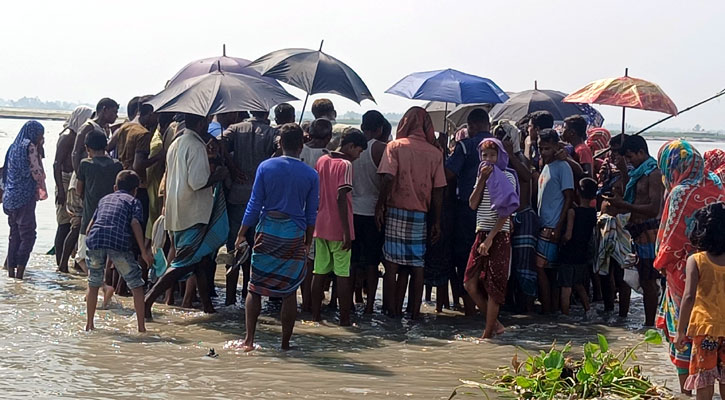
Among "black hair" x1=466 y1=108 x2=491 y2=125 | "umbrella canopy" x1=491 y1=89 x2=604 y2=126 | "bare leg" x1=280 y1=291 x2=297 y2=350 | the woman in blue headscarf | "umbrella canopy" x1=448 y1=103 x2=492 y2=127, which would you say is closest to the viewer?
"bare leg" x1=280 y1=291 x2=297 y2=350

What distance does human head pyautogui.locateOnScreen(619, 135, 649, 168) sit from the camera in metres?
7.83

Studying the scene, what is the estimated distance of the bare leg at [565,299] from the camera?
880 centimetres

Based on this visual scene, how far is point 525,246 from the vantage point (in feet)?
27.9

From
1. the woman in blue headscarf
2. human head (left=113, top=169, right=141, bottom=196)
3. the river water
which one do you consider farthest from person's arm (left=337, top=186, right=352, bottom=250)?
the woman in blue headscarf

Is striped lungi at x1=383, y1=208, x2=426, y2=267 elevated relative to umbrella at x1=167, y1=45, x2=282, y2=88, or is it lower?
lower

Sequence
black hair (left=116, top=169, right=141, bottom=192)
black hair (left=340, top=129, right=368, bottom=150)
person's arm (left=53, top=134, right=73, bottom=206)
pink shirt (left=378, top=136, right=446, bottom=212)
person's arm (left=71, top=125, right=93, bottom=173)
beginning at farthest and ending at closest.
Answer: person's arm (left=53, top=134, right=73, bottom=206)
person's arm (left=71, top=125, right=93, bottom=173)
pink shirt (left=378, top=136, right=446, bottom=212)
black hair (left=340, top=129, right=368, bottom=150)
black hair (left=116, top=169, right=141, bottom=192)

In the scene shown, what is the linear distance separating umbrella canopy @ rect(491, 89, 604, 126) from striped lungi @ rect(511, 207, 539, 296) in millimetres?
3076

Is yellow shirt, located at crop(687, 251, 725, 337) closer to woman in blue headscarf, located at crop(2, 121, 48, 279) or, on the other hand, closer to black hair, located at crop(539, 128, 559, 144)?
black hair, located at crop(539, 128, 559, 144)

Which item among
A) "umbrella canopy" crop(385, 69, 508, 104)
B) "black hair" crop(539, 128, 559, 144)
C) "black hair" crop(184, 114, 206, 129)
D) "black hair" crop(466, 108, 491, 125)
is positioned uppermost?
"umbrella canopy" crop(385, 69, 508, 104)

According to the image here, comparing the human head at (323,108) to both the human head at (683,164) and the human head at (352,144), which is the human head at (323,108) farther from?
the human head at (683,164)

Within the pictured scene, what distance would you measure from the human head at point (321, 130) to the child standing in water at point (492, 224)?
1508mm

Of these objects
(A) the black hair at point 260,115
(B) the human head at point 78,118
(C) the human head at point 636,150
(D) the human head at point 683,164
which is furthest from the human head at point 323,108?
(D) the human head at point 683,164

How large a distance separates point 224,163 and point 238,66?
2.16m

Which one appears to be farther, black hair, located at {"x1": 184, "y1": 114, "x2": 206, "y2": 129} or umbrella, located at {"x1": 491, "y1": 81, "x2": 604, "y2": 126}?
umbrella, located at {"x1": 491, "y1": 81, "x2": 604, "y2": 126}
